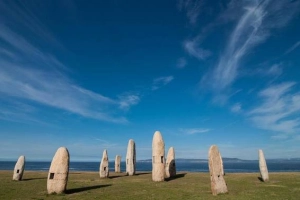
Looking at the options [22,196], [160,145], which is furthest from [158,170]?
[22,196]

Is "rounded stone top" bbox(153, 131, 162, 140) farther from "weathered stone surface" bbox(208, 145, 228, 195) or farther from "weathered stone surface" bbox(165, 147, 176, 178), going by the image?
"weathered stone surface" bbox(208, 145, 228, 195)

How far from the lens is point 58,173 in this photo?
2252 cm

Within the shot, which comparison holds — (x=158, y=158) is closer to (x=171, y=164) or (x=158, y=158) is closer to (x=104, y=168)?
(x=171, y=164)

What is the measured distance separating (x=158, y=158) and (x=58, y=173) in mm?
13252

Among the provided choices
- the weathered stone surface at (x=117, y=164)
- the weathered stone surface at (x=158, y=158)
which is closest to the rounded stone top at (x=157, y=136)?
the weathered stone surface at (x=158, y=158)

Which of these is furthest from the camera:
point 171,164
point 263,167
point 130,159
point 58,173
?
point 130,159

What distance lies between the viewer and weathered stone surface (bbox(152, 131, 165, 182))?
31.8 m

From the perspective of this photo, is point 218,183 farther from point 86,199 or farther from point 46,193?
point 46,193

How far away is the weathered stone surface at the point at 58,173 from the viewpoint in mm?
22203

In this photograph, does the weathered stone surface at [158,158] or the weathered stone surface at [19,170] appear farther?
the weathered stone surface at [19,170]

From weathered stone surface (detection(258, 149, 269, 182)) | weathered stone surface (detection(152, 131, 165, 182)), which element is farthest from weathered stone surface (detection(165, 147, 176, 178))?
weathered stone surface (detection(258, 149, 269, 182))

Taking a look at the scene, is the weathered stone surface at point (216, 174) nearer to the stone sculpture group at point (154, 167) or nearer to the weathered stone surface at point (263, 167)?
the stone sculpture group at point (154, 167)

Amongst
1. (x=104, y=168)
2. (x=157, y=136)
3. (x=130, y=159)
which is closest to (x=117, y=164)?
(x=130, y=159)

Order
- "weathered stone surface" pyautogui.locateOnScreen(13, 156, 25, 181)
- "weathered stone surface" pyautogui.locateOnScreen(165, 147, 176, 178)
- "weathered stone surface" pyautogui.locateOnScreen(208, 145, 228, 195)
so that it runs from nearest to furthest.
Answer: "weathered stone surface" pyautogui.locateOnScreen(208, 145, 228, 195) → "weathered stone surface" pyautogui.locateOnScreen(13, 156, 25, 181) → "weathered stone surface" pyautogui.locateOnScreen(165, 147, 176, 178)
